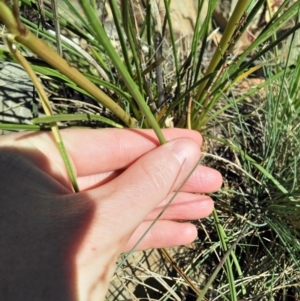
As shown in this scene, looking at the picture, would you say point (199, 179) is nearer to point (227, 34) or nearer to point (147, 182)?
point (147, 182)

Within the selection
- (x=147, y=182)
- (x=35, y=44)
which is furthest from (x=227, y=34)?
(x=35, y=44)

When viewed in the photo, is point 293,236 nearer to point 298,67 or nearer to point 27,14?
point 298,67

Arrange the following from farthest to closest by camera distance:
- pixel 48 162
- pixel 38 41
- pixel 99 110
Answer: pixel 99 110 < pixel 48 162 < pixel 38 41

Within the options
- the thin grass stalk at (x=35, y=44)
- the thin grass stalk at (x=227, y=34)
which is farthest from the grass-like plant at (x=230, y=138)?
the thin grass stalk at (x=35, y=44)

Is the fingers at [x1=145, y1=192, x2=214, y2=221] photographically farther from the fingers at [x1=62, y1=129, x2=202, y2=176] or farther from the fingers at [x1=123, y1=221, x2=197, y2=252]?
the fingers at [x1=62, y1=129, x2=202, y2=176]

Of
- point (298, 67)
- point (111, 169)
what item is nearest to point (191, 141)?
point (111, 169)

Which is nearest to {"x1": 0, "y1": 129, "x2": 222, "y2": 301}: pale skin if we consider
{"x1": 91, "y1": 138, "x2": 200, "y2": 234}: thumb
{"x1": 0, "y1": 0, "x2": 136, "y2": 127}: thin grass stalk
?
{"x1": 91, "y1": 138, "x2": 200, "y2": 234}: thumb

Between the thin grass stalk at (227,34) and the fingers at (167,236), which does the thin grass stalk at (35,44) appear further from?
the fingers at (167,236)
